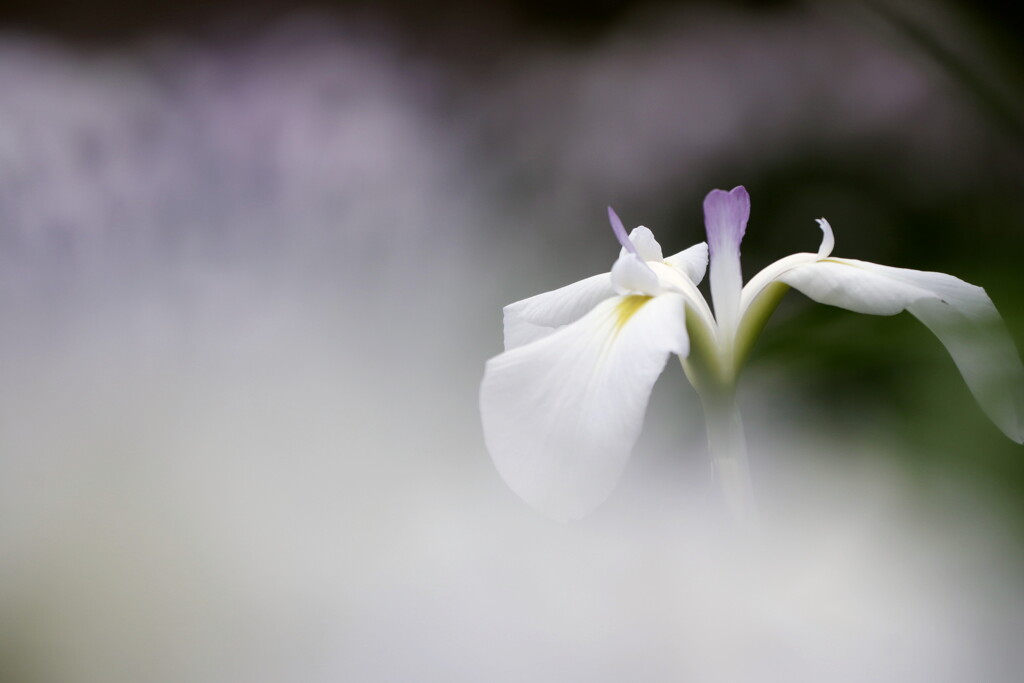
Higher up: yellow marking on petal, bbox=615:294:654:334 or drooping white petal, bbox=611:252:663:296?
drooping white petal, bbox=611:252:663:296

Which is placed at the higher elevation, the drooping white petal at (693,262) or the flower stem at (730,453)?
the drooping white petal at (693,262)

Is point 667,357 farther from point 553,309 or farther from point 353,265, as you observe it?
point 353,265

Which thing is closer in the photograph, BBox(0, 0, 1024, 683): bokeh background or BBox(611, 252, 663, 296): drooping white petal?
BBox(611, 252, 663, 296): drooping white petal

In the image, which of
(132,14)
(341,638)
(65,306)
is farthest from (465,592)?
(132,14)

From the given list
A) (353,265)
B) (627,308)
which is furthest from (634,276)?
(353,265)

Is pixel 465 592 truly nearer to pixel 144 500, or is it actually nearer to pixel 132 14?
pixel 144 500

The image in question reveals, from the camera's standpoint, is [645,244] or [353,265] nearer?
[645,244]

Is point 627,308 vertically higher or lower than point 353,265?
lower
